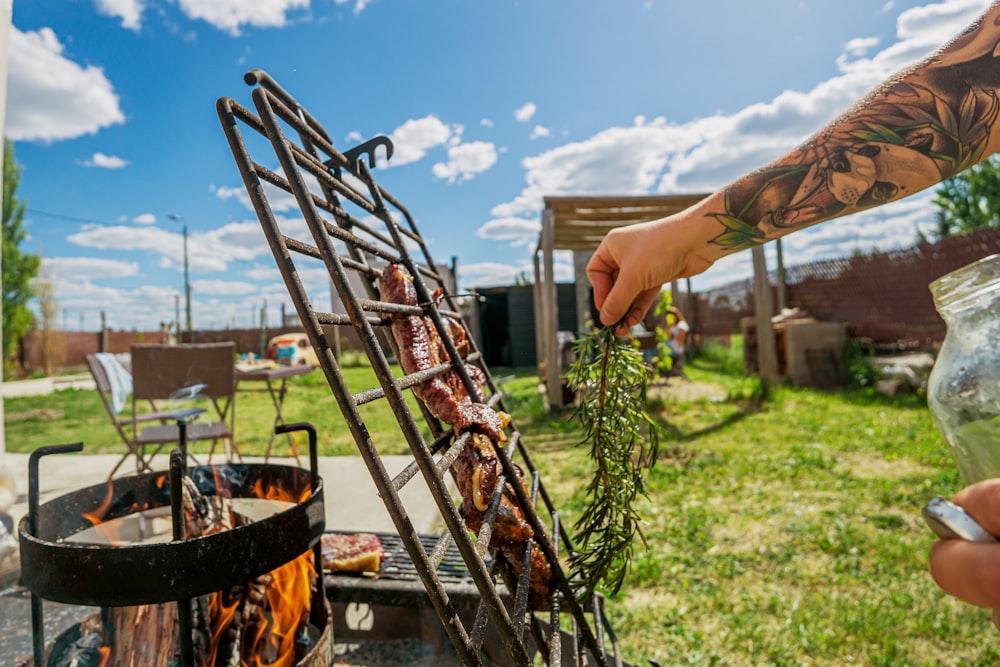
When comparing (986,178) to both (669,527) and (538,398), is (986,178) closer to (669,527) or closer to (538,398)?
(538,398)

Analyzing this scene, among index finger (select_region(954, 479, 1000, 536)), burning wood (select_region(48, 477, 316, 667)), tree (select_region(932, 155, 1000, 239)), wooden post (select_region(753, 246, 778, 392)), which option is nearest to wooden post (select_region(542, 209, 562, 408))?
wooden post (select_region(753, 246, 778, 392))

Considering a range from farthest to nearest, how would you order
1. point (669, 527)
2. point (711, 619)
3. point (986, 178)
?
1. point (986, 178)
2. point (669, 527)
3. point (711, 619)

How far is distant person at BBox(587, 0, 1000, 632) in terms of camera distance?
1.11 meters

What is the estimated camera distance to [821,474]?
15.1ft

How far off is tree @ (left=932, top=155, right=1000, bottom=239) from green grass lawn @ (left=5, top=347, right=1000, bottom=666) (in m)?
14.6

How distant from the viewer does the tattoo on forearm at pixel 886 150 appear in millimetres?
1099

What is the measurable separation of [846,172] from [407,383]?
1.15m

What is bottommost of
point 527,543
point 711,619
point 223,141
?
point 711,619

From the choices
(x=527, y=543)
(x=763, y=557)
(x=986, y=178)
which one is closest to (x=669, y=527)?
(x=763, y=557)

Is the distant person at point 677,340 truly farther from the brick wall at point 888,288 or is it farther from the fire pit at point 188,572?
the fire pit at point 188,572

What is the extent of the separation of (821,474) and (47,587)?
16.7 feet

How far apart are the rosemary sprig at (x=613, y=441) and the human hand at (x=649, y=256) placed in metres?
0.10

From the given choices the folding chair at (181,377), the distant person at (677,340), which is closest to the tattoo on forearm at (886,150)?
the folding chair at (181,377)

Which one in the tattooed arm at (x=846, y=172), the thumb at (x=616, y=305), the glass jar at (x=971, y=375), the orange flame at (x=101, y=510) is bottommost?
the orange flame at (x=101, y=510)
